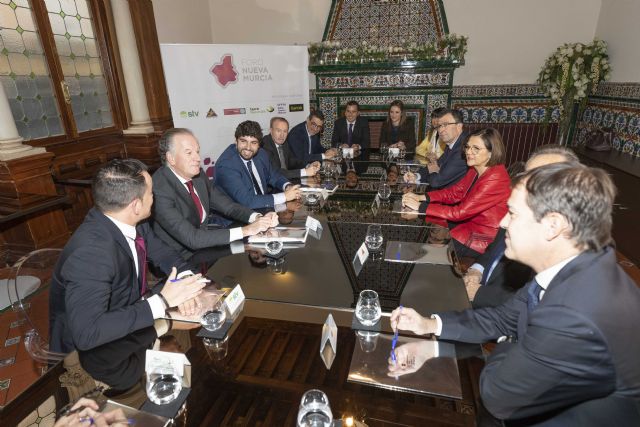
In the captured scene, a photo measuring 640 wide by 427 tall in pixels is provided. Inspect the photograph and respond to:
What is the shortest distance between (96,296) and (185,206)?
0.97m

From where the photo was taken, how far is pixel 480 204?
220 centimetres

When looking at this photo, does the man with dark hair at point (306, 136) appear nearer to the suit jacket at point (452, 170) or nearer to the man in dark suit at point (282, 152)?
the man in dark suit at point (282, 152)

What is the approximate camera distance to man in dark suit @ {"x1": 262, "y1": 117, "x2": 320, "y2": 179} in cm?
331

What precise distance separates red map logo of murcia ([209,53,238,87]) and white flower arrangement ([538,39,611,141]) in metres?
4.15

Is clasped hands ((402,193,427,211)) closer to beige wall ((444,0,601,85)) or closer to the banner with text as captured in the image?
the banner with text

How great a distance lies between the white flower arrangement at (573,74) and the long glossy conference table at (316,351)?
4.54m

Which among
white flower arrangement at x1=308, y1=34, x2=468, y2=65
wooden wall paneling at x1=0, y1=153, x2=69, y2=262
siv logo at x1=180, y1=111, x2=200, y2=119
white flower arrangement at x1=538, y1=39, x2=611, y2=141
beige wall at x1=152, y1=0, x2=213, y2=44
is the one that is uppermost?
beige wall at x1=152, y1=0, x2=213, y2=44

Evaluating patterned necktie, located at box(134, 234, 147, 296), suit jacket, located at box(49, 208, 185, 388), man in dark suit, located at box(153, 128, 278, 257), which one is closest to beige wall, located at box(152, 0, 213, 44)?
man in dark suit, located at box(153, 128, 278, 257)

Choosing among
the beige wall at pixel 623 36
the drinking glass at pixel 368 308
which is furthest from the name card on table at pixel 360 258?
the beige wall at pixel 623 36

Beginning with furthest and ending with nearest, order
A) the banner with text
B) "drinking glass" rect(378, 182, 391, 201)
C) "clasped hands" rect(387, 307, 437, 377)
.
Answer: the banner with text → "drinking glass" rect(378, 182, 391, 201) → "clasped hands" rect(387, 307, 437, 377)

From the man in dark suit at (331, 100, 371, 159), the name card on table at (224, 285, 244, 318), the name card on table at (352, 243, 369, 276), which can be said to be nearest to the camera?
the name card on table at (224, 285, 244, 318)

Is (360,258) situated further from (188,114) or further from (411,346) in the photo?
(188,114)

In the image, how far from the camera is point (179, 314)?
126cm

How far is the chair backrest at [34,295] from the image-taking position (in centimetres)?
134
